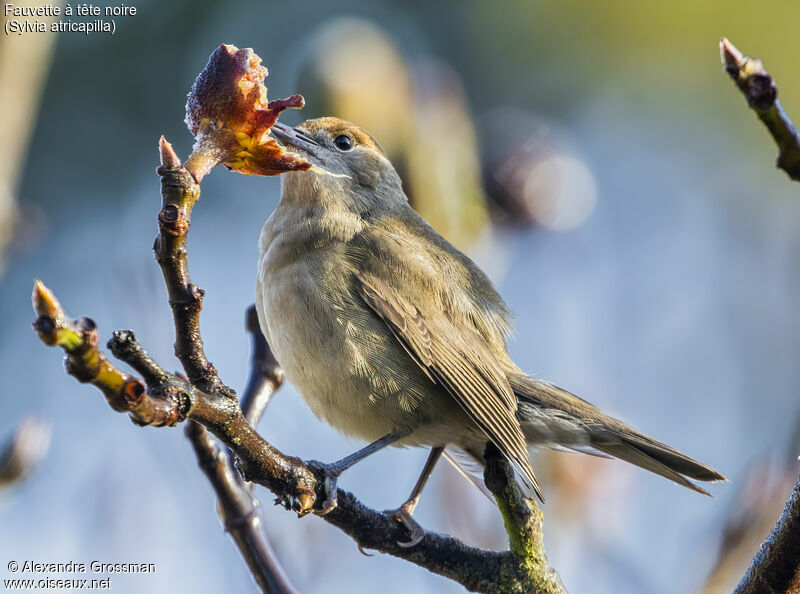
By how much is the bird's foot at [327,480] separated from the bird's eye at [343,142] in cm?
221

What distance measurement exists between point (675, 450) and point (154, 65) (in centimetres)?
618

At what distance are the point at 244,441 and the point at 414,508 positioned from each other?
152 cm

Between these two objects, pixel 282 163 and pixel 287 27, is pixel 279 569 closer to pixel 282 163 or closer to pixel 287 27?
pixel 282 163

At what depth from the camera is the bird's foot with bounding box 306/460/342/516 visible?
9.19 ft

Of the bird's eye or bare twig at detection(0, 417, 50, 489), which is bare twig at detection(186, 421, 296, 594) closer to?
bare twig at detection(0, 417, 50, 489)

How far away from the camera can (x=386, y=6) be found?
26.9 ft

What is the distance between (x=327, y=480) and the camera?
285 cm

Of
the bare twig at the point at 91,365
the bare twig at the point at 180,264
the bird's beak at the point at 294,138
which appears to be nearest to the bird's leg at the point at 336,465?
the bare twig at the point at 180,264

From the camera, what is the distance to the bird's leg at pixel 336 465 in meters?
2.81

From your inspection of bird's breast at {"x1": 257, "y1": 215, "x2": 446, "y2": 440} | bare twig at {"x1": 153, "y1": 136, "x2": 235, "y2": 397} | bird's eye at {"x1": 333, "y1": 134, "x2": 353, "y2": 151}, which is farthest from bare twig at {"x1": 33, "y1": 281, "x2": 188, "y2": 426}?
bird's eye at {"x1": 333, "y1": 134, "x2": 353, "y2": 151}

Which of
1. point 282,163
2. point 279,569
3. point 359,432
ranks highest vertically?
point 282,163

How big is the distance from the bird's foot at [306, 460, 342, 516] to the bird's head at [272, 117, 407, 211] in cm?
170

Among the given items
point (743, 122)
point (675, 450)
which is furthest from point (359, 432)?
point (743, 122)

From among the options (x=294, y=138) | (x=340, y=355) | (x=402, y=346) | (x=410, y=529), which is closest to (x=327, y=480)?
(x=410, y=529)
